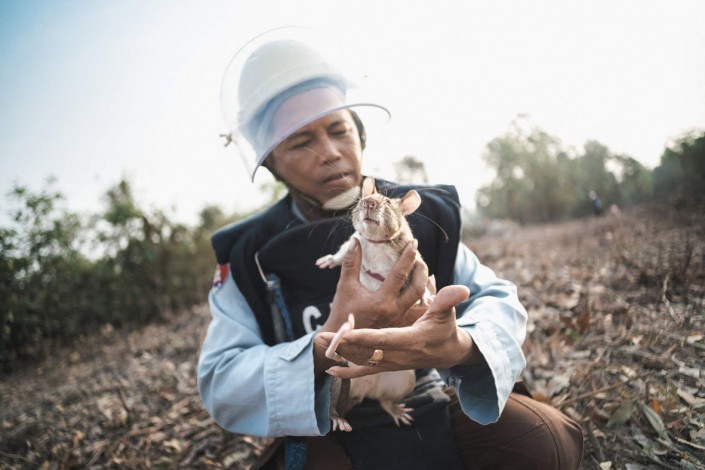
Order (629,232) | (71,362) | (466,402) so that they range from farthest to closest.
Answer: (71,362), (629,232), (466,402)

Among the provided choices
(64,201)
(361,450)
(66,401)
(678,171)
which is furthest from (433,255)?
(64,201)

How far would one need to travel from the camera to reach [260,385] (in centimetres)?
178

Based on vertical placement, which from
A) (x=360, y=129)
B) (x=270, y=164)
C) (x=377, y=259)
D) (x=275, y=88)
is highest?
(x=275, y=88)

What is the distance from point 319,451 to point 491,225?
1047 inches

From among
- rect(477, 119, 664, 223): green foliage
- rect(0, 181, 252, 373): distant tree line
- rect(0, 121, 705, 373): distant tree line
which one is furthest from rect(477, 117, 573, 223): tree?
rect(0, 181, 252, 373): distant tree line

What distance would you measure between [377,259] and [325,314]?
633mm

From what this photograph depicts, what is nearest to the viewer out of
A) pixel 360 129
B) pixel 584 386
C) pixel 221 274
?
pixel 221 274

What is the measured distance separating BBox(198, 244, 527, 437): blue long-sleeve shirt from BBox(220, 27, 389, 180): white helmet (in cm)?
111

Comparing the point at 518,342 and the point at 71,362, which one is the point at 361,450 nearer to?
the point at 518,342

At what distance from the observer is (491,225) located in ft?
85.8

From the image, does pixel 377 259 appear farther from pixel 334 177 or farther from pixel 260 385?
pixel 260 385

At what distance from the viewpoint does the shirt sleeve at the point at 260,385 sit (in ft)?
5.57

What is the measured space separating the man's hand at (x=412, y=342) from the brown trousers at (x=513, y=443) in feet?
2.55

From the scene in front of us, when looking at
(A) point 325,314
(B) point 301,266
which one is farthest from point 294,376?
(B) point 301,266
